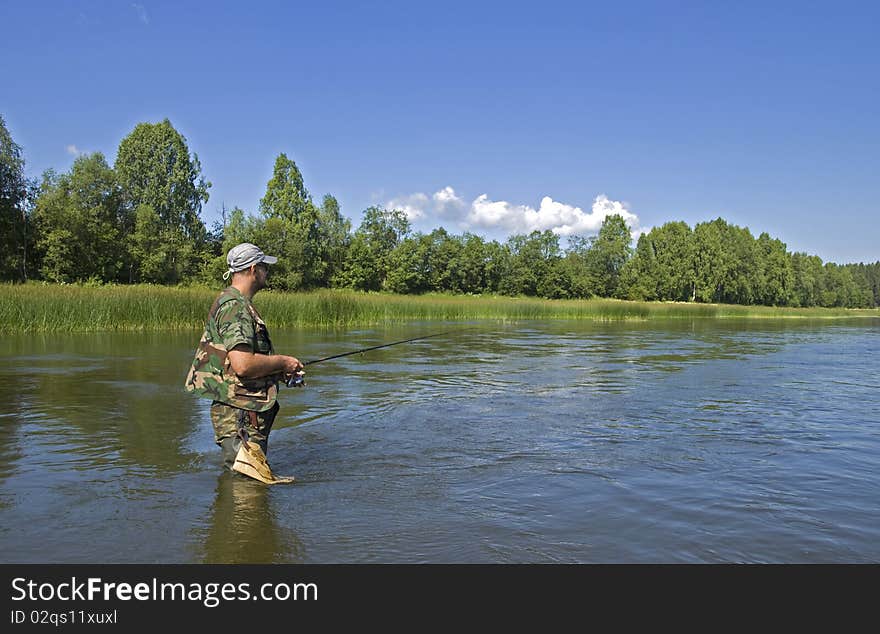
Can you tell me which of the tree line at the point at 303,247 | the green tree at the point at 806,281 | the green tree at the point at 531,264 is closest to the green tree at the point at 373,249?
the tree line at the point at 303,247

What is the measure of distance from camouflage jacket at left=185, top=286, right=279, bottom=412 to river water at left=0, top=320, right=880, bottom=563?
809mm

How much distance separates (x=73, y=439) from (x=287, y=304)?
24148mm

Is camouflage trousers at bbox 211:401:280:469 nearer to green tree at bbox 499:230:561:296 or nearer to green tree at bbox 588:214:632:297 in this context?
green tree at bbox 499:230:561:296

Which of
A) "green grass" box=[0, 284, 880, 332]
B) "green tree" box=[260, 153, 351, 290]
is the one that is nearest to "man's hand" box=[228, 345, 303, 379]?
"green grass" box=[0, 284, 880, 332]

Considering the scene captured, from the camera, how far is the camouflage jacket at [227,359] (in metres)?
5.52

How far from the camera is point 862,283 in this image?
176 m

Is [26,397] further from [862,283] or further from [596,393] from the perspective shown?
[862,283]

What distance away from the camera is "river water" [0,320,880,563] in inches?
184

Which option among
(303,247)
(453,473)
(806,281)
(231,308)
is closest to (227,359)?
(231,308)

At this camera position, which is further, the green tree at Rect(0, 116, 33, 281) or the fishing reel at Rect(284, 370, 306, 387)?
the green tree at Rect(0, 116, 33, 281)

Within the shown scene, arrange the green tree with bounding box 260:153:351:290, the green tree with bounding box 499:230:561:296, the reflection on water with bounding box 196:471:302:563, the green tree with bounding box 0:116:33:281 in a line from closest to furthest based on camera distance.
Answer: the reflection on water with bounding box 196:471:302:563 < the green tree with bounding box 0:116:33:281 < the green tree with bounding box 260:153:351:290 < the green tree with bounding box 499:230:561:296

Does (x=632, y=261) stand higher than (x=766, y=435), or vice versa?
(x=632, y=261)

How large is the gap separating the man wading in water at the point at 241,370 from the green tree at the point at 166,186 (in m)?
59.3
